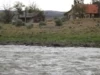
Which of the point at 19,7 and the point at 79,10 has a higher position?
the point at 19,7

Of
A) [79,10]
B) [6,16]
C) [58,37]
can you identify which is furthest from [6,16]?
[58,37]

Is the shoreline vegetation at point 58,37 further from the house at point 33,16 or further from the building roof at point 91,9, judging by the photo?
the house at point 33,16

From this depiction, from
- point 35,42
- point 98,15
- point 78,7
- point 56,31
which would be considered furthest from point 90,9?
point 35,42

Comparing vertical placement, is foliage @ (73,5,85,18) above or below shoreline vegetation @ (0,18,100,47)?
above

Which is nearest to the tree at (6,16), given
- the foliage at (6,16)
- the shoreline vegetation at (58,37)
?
the foliage at (6,16)

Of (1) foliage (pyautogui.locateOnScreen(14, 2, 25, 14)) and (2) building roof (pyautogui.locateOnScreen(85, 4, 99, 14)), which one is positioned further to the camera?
(1) foliage (pyautogui.locateOnScreen(14, 2, 25, 14))

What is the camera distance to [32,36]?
4925 cm

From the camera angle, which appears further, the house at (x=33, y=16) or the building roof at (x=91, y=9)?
the house at (x=33, y=16)

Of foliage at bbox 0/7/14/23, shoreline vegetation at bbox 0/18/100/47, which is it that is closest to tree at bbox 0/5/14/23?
foliage at bbox 0/7/14/23

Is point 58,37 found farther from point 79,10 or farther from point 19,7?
point 19,7

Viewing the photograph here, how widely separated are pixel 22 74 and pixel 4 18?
7361 centimetres

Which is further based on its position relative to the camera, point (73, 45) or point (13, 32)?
point (13, 32)

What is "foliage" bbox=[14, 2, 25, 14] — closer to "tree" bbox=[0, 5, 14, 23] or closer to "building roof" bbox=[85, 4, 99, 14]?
"tree" bbox=[0, 5, 14, 23]

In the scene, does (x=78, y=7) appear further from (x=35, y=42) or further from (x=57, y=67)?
(x=57, y=67)
